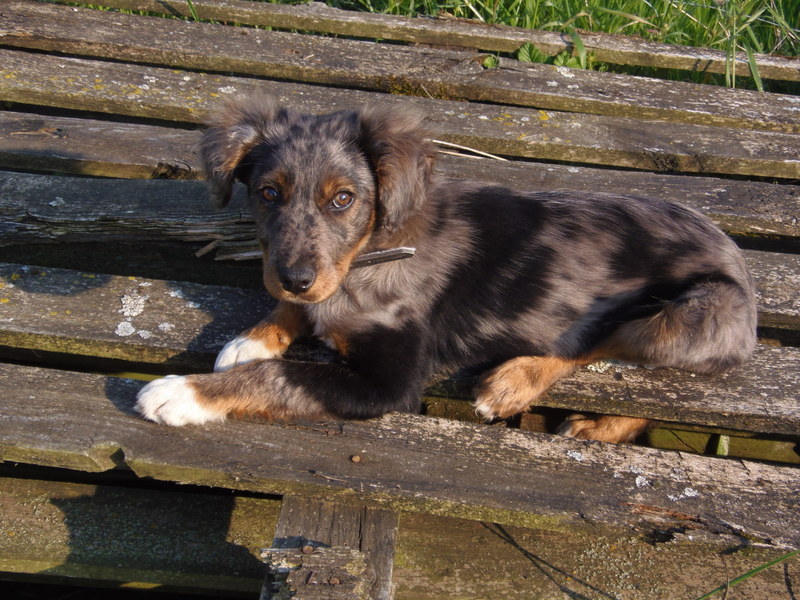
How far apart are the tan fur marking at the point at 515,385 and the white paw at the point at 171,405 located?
3.37 ft

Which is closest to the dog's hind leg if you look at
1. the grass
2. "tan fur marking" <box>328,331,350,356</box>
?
"tan fur marking" <box>328,331,350,356</box>

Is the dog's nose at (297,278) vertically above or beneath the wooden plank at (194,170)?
beneath

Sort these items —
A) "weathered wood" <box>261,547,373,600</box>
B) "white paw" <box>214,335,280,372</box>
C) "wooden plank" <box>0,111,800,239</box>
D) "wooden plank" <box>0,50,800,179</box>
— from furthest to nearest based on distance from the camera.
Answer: "wooden plank" <box>0,50,800,179</box>, "wooden plank" <box>0,111,800,239</box>, "white paw" <box>214,335,280,372</box>, "weathered wood" <box>261,547,373,600</box>

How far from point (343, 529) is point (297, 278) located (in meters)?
0.87

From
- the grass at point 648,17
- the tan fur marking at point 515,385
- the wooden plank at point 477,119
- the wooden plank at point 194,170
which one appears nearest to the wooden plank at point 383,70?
the wooden plank at point 477,119

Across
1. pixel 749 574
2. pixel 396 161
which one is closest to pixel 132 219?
pixel 396 161

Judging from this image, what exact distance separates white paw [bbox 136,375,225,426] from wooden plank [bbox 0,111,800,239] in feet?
4.01

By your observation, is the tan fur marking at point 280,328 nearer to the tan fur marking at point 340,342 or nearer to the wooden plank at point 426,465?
the tan fur marking at point 340,342

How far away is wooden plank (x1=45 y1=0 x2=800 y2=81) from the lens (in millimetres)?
4809

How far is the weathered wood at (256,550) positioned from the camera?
7.88 feet

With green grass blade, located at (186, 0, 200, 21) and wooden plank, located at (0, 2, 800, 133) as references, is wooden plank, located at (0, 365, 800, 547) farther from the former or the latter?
green grass blade, located at (186, 0, 200, 21)

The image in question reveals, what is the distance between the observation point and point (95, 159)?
3.62 metres

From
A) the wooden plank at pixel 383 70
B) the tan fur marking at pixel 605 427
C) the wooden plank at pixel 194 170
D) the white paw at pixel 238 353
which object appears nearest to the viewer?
→ the white paw at pixel 238 353

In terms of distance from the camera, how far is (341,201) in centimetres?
283
